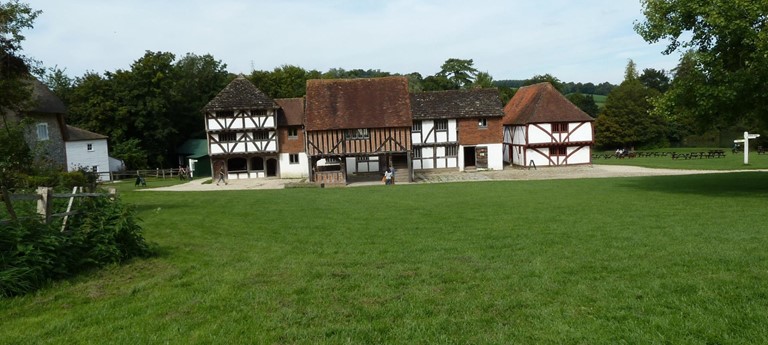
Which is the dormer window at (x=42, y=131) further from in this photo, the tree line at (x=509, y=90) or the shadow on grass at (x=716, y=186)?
the shadow on grass at (x=716, y=186)

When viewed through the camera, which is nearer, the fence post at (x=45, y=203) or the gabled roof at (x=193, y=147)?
the fence post at (x=45, y=203)

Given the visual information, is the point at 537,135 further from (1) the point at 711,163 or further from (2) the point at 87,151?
(2) the point at 87,151

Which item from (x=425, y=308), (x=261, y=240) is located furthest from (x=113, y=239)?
(x=425, y=308)

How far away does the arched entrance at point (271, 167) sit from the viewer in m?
39.3

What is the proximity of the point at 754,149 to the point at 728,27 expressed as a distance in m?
42.5

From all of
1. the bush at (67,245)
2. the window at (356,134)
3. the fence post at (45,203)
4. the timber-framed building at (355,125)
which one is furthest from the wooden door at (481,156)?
the fence post at (45,203)

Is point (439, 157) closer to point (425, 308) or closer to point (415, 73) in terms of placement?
point (425, 308)

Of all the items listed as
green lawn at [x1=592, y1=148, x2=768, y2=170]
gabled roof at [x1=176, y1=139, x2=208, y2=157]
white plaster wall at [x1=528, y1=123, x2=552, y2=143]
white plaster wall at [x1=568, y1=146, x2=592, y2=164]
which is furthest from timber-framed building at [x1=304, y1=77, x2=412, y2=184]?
green lawn at [x1=592, y1=148, x2=768, y2=170]

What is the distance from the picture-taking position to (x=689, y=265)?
22.2 ft

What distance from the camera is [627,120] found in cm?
5850

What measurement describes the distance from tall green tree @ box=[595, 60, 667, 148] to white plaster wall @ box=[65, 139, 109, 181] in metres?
47.9

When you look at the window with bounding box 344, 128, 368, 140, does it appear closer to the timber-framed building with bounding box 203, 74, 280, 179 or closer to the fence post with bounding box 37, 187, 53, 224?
the timber-framed building with bounding box 203, 74, 280, 179

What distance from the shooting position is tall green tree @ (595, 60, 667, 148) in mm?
58406

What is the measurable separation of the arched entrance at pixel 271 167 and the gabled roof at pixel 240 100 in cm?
428
